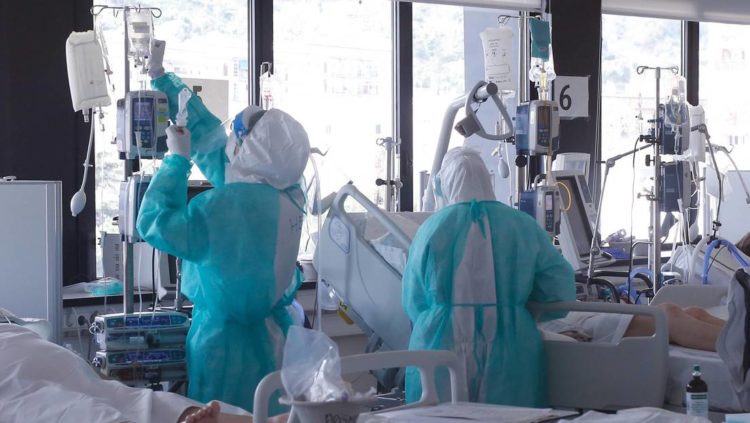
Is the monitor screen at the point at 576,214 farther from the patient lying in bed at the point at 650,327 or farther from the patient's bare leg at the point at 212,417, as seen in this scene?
the patient's bare leg at the point at 212,417

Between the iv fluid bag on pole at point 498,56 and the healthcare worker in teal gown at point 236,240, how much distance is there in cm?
181

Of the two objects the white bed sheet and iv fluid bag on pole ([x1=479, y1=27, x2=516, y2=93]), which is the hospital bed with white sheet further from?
iv fluid bag on pole ([x1=479, y1=27, x2=516, y2=93])

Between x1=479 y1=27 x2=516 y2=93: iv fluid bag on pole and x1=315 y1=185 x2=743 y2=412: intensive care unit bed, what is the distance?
1.11 meters

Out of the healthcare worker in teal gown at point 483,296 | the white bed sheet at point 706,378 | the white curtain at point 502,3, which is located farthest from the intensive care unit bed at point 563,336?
the white curtain at point 502,3

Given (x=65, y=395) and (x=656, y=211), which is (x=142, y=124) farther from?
(x=656, y=211)

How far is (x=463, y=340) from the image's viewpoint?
3.34m

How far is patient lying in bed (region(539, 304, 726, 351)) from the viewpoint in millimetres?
3438

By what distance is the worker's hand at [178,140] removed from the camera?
339 centimetres

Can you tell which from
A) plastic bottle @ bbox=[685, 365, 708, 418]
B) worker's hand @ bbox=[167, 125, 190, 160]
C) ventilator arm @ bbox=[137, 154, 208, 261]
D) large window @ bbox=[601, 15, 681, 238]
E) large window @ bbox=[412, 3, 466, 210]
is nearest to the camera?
plastic bottle @ bbox=[685, 365, 708, 418]

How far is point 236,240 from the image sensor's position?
3375 mm

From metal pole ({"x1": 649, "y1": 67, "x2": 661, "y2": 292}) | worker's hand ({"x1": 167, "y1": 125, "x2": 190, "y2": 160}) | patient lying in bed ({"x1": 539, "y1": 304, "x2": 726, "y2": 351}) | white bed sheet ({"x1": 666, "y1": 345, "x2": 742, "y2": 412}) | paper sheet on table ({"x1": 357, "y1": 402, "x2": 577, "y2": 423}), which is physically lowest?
white bed sheet ({"x1": 666, "y1": 345, "x2": 742, "y2": 412})

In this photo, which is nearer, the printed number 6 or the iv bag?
the iv bag

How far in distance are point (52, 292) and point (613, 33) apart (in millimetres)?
4688

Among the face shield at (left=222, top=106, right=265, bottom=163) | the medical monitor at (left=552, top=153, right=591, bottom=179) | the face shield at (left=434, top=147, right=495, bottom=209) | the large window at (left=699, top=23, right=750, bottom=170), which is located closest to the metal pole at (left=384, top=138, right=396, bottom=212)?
the medical monitor at (left=552, top=153, right=591, bottom=179)
